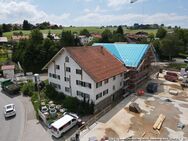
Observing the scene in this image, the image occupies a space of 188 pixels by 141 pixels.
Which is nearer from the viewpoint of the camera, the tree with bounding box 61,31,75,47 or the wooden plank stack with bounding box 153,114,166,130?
the wooden plank stack with bounding box 153,114,166,130

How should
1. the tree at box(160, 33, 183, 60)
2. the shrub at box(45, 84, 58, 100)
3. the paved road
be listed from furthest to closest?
the tree at box(160, 33, 183, 60), the shrub at box(45, 84, 58, 100), the paved road

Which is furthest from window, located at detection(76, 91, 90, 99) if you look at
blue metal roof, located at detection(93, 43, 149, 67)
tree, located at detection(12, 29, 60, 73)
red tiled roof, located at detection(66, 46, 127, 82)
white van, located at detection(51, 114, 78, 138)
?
tree, located at detection(12, 29, 60, 73)

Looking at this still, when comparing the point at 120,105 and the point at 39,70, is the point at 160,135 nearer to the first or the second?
the point at 120,105

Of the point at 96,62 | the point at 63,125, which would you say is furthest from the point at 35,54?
the point at 63,125

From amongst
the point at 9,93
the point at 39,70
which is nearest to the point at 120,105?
the point at 9,93

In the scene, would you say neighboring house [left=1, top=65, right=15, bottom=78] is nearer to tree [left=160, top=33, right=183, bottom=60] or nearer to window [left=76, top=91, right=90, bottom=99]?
window [left=76, top=91, right=90, bottom=99]

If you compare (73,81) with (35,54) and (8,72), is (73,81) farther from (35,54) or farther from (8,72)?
(35,54)
